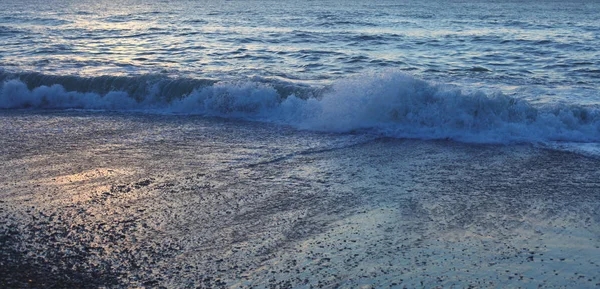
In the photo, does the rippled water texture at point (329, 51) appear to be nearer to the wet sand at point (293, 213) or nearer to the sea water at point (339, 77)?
the sea water at point (339, 77)

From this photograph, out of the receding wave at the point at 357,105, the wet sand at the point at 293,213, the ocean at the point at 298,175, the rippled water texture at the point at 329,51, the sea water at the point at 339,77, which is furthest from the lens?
the rippled water texture at the point at 329,51

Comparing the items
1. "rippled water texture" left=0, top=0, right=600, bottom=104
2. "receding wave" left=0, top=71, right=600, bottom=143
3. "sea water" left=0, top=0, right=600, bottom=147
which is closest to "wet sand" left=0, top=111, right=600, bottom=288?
"receding wave" left=0, top=71, right=600, bottom=143

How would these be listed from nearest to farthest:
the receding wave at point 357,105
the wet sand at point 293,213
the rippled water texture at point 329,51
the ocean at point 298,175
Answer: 1. the wet sand at point 293,213
2. the ocean at point 298,175
3. the receding wave at point 357,105
4. the rippled water texture at point 329,51

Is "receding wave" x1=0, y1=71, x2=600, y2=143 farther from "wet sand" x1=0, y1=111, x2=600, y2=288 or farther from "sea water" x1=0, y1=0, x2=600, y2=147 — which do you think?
"wet sand" x1=0, y1=111, x2=600, y2=288

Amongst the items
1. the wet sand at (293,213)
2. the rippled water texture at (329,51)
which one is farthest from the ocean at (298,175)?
the rippled water texture at (329,51)

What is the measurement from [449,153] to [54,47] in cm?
1480

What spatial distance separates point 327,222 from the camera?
5.04 m

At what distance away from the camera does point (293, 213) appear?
17.2 ft

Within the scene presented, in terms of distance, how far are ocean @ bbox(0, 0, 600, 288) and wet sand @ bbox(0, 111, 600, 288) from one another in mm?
20

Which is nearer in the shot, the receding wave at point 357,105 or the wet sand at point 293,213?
the wet sand at point 293,213

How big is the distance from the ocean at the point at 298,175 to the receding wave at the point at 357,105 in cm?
4

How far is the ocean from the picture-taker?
Answer: 4238 mm

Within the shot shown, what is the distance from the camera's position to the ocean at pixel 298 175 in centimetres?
424

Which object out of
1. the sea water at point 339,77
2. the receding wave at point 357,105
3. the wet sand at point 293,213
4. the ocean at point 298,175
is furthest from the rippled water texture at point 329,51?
the wet sand at point 293,213
